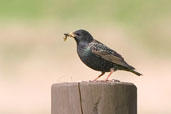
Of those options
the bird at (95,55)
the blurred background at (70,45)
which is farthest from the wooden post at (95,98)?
the blurred background at (70,45)

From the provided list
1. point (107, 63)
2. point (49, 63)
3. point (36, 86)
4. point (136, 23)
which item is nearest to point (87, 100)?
point (107, 63)

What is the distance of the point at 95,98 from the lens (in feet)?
21.5

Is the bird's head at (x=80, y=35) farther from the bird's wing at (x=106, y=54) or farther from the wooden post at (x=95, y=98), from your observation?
the wooden post at (x=95, y=98)

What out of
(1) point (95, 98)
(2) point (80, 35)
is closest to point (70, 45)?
(2) point (80, 35)

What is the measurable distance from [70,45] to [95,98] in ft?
66.7

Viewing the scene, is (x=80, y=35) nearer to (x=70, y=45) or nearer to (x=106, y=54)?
(x=106, y=54)

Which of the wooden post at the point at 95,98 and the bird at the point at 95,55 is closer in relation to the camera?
the wooden post at the point at 95,98

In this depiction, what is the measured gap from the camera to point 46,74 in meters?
24.3

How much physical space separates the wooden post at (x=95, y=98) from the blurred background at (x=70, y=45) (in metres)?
13.1

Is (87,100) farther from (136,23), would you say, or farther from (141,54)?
(136,23)

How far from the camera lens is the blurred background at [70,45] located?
73.3ft

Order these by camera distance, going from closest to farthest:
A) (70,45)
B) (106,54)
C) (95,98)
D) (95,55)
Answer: (95,98), (95,55), (106,54), (70,45)

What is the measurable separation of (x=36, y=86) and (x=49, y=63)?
2578 millimetres

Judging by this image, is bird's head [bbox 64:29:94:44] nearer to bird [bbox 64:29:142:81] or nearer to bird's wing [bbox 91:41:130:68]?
bird [bbox 64:29:142:81]
